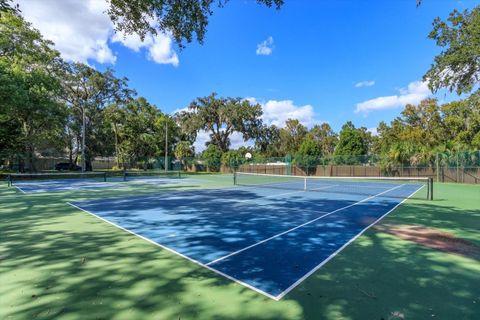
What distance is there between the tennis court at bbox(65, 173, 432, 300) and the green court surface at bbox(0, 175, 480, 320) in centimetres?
27

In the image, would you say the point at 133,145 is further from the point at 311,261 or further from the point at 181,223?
the point at 311,261

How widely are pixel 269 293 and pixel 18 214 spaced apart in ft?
27.4

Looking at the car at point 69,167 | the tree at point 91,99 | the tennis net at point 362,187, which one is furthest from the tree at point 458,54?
the car at point 69,167

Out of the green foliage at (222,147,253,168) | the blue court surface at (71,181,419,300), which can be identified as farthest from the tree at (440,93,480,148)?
the blue court surface at (71,181,419,300)

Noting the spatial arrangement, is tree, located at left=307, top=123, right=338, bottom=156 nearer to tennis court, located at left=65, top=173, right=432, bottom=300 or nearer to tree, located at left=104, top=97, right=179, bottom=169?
tree, located at left=104, top=97, right=179, bottom=169

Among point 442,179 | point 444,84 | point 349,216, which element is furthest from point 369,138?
point 349,216

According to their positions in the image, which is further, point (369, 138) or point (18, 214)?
point (369, 138)

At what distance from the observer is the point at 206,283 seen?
3.51 meters

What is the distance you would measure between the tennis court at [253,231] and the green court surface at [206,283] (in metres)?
0.27

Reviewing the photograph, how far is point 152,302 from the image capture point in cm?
301

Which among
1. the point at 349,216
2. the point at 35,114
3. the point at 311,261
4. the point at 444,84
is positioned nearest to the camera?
the point at 311,261

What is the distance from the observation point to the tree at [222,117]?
45875mm

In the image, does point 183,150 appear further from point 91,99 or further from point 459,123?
point 459,123

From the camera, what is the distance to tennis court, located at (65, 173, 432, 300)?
156 inches
